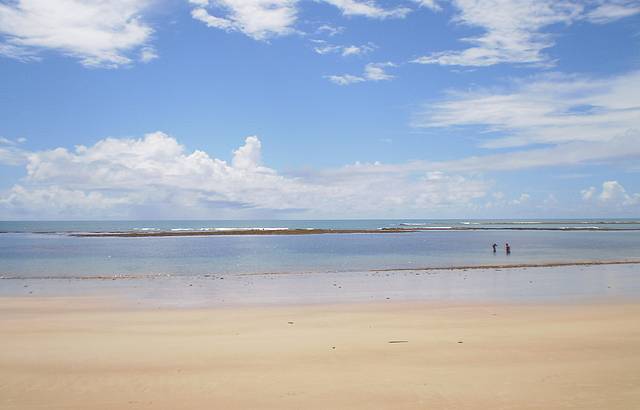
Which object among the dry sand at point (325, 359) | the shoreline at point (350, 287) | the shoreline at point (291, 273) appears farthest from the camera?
the shoreline at point (291, 273)

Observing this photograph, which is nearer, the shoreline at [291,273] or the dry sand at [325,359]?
the dry sand at [325,359]

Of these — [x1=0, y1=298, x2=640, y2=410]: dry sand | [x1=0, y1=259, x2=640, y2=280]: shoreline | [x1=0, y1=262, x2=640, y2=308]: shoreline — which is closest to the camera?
[x1=0, y1=298, x2=640, y2=410]: dry sand

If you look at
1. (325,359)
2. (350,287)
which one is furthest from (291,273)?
(325,359)

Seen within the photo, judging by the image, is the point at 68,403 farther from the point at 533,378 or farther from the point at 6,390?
the point at 533,378

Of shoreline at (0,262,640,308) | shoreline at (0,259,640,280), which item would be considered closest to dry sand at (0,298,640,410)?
shoreline at (0,262,640,308)

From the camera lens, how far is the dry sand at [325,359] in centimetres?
860

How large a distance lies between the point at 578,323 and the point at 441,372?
6.91 meters

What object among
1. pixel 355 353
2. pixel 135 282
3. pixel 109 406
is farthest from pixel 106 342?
pixel 135 282

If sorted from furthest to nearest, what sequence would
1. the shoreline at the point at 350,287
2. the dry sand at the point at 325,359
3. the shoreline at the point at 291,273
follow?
the shoreline at the point at 291,273 < the shoreline at the point at 350,287 < the dry sand at the point at 325,359

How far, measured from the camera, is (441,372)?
32.5 ft

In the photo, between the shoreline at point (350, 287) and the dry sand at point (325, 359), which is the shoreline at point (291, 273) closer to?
the shoreline at point (350, 287)

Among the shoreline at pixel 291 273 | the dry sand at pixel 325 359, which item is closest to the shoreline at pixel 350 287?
the shoreline at pixel 291 273

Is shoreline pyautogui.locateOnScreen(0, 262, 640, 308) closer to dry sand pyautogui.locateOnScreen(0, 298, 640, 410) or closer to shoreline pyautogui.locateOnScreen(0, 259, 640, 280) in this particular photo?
shoreline pyautogui.locateOnScreen(0, 259, 640, 280)

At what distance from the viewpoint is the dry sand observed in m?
8.60
